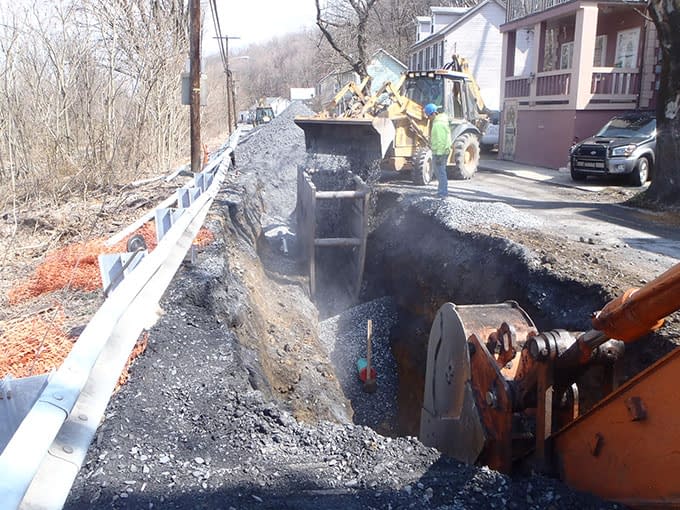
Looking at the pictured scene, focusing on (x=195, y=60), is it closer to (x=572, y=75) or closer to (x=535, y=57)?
(x=572, y=75)

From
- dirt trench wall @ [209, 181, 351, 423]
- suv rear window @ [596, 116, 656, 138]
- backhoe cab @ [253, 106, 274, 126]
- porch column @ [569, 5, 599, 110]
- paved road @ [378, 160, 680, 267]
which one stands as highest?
porch column @ [569, 5, 599, 110]

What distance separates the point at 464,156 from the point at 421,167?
258 centimetres

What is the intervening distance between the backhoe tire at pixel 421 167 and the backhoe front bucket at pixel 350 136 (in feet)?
3.24

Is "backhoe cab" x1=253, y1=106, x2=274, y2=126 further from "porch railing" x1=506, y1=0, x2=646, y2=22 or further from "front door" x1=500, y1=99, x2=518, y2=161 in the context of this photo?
"front door" x1=500, y1=99, x2=518, y2=161

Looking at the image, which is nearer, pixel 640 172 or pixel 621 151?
pixel 621 151

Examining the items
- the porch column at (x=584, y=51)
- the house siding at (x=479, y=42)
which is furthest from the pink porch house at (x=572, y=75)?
the house siding at (x=479, y=42)

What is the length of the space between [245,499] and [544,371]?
1.74m

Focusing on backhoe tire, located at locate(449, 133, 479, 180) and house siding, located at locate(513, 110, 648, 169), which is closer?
backhoe tire, located at locate(449, 133, 479, 180)

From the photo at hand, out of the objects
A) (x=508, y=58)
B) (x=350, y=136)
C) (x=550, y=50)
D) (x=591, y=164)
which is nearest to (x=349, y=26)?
(x=508, y=58)

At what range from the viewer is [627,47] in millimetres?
18938

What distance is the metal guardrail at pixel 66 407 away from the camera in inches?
64.8

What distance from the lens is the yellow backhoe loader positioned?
1340 cm

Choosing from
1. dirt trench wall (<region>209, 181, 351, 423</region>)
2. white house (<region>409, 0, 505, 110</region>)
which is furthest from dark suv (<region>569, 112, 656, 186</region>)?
white house (<region>409, 0, 505, 110</region>)

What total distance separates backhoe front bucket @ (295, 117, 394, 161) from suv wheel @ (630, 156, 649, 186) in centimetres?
644
